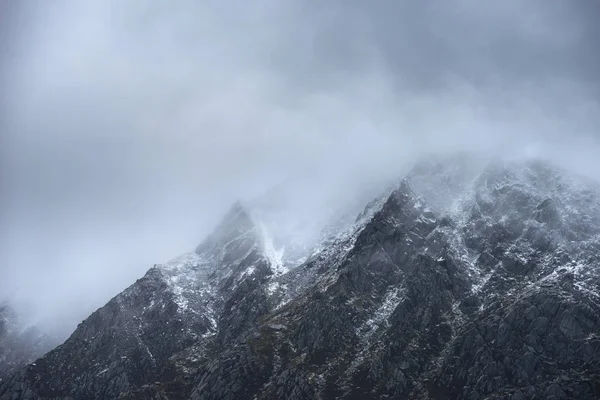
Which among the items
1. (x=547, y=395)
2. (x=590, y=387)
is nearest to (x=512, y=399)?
(x=547, y=395)

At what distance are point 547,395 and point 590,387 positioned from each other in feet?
48.5

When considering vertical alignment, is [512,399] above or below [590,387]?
above

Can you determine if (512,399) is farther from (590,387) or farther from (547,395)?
(590,387)

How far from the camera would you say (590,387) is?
194750 mm

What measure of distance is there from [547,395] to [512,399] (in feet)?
38.5

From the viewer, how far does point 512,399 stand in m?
197

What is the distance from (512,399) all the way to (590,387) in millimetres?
26494
